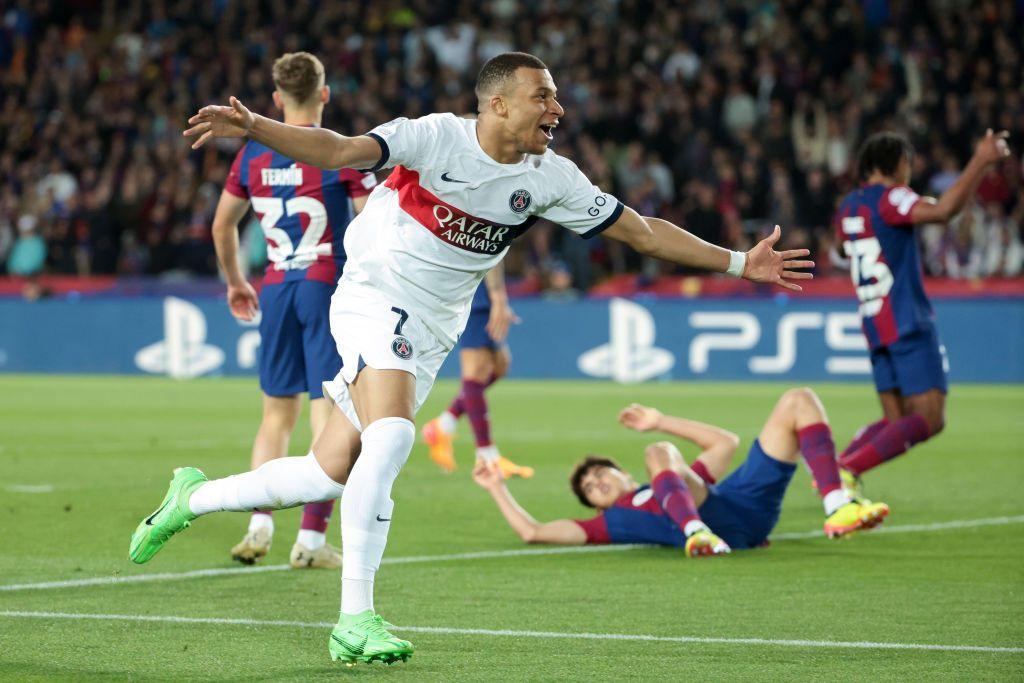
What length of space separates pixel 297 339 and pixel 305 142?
2640mm

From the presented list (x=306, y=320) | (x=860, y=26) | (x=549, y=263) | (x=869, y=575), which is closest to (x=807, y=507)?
(x=869, y=575)

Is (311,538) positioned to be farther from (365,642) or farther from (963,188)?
(963,188)

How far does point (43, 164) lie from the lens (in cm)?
2511

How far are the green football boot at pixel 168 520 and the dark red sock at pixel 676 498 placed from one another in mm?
2398

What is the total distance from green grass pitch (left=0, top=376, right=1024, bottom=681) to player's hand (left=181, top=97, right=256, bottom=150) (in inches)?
65.0

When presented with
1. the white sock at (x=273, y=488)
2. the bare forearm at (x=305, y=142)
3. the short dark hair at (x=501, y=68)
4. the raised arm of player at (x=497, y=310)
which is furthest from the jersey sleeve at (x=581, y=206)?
the raised arm of player at (x=497, y=310)

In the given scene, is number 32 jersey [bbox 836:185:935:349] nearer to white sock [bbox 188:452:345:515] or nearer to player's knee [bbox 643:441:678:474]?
player's knee [bbox 643:441:678:474]

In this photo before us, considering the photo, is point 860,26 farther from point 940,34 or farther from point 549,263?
point 549,263

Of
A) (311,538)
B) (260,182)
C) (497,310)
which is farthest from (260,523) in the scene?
(497,310)

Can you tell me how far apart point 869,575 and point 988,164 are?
2.19m

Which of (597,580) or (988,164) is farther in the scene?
(988,164)

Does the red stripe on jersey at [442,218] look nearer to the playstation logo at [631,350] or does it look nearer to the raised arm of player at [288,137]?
the raised arm of player at [288,137]

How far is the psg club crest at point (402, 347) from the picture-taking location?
17.4ft

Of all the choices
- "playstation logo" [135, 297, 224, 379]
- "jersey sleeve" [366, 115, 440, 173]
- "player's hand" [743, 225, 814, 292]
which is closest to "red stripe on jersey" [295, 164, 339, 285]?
"jersey sleeve" [366, 115, 440, 173]
